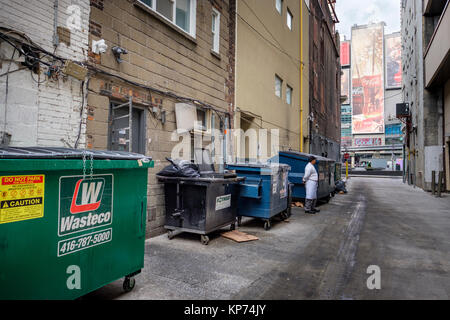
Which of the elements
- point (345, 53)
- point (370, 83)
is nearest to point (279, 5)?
point (370, 83)

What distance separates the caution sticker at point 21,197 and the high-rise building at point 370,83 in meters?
83.3

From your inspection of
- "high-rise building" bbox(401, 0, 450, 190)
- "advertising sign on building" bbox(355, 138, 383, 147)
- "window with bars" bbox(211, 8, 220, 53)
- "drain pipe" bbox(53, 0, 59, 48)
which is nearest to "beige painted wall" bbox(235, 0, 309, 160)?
"window with bars" bbox(211, 8, 220, 53)

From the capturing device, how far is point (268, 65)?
12055mm

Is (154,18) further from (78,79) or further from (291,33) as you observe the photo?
(291,33)

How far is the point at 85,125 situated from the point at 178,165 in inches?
66.5

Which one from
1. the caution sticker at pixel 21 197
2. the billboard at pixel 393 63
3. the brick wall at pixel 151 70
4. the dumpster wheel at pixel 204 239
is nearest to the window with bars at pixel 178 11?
the brick wall at pixel 151 70

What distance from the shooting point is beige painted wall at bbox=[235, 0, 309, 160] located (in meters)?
10.0

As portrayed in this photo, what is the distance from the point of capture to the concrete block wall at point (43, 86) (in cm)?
381

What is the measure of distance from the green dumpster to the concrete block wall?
1.70 m
